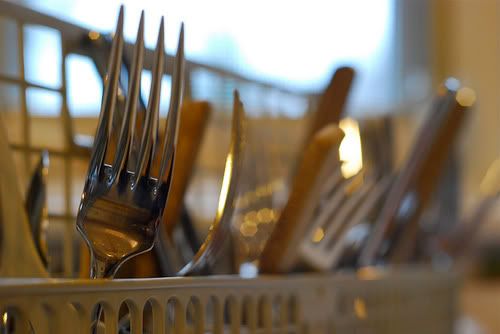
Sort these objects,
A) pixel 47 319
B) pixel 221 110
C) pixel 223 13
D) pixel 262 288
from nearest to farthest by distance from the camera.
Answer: pixel 47 319 → pixel 262 288 → pixel 221 110 → pixel 223 13

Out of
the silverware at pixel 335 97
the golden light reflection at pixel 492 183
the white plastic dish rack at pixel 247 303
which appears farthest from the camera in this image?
the golden light reflection at pixel 492 183

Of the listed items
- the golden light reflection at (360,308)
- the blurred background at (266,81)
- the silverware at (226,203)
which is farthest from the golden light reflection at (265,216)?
the silverware at (226,203)

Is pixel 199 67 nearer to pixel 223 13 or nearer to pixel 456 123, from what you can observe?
pixel 456 123

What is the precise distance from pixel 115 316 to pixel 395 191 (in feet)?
0.96

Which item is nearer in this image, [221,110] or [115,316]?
[115,316]

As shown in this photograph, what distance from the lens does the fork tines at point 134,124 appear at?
0.26m

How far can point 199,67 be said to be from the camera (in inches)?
18.9

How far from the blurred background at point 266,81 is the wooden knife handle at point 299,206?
0.26 ft

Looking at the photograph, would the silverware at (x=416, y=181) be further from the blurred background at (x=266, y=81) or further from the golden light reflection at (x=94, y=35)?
the golden light reflection at (x=94, y=35)

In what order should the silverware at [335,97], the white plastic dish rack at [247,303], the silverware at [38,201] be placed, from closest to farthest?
the white plastic dish rack at [247,303] < the silverware at [38,201] < the silverware at [335,97]

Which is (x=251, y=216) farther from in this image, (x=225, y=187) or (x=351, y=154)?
(x=225, y=187)

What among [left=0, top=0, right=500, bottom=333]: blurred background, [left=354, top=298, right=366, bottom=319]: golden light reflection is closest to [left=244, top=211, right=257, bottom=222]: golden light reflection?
[left=0, top=0, right=500, bottom=333]: blurred background

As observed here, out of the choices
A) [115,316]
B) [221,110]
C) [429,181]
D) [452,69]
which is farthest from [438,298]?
[452,69]

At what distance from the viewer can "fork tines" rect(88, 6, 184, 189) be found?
0.26 metres
